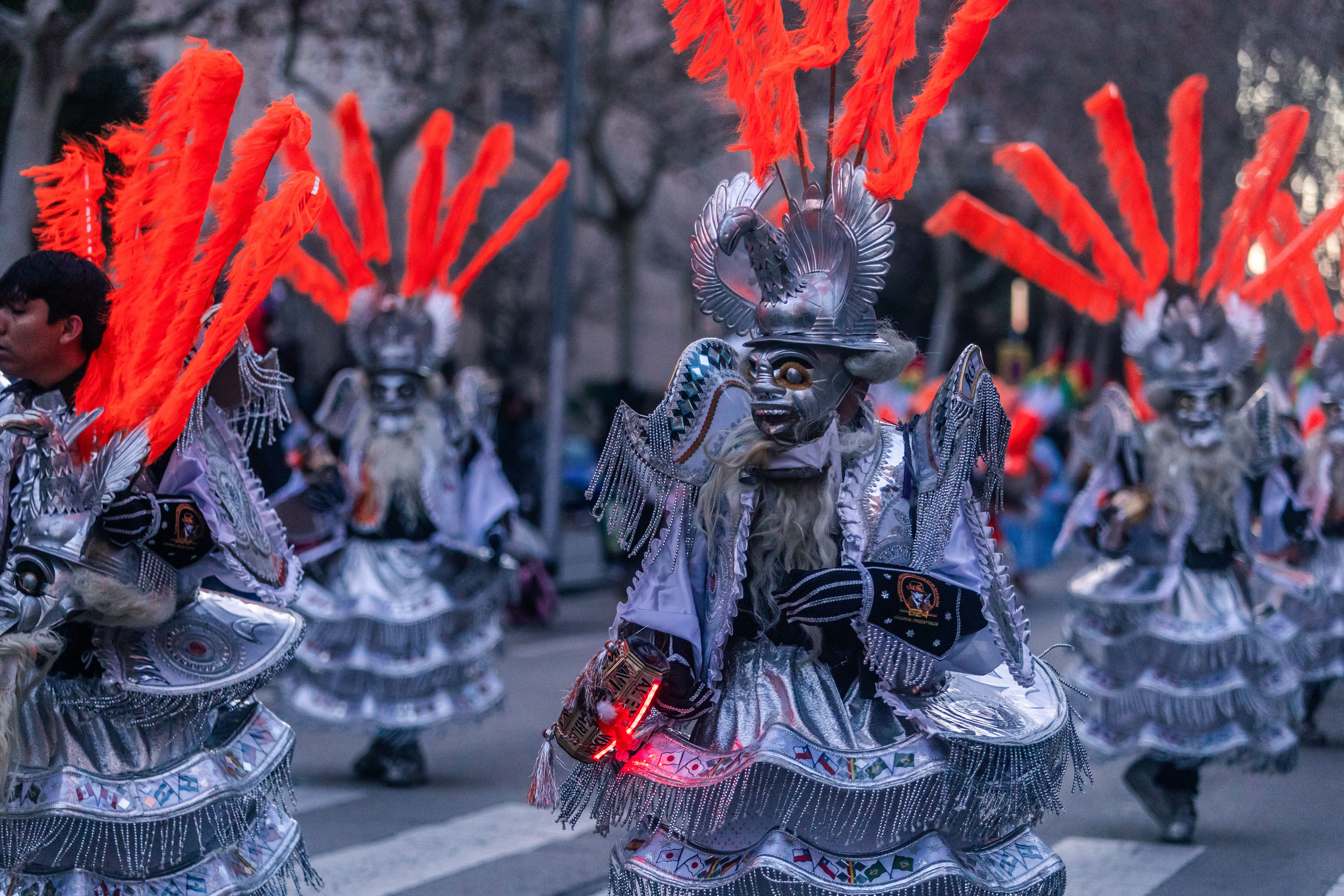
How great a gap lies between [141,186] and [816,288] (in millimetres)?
1582

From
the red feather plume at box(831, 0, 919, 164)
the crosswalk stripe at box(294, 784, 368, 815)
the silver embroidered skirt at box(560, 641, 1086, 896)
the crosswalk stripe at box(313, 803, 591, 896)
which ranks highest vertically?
the red feather plume at box(831, 0, 919, 164)

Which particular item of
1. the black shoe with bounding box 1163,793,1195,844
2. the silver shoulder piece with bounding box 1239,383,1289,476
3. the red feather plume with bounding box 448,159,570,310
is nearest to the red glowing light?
the black shoe with bounding box 1163,793,1195,844

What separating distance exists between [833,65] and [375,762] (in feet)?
15.2

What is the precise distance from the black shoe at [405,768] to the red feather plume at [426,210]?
6.86 feet

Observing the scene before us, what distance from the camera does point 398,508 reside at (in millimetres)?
7270

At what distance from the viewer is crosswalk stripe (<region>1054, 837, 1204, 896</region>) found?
5.46 metres

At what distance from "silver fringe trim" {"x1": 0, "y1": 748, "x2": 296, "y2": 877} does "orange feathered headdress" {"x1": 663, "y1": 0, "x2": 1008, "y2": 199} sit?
6.11 feet

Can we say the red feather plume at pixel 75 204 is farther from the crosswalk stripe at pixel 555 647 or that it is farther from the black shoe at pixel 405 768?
the crosswalk stripe at pixel 555 647

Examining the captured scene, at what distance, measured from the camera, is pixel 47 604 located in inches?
124

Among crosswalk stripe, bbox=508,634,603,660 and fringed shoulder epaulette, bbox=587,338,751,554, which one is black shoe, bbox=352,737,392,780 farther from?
fringed shoulder epaulette, bbox=587,338,751,554

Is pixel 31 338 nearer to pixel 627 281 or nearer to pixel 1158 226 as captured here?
pixel 1158 226

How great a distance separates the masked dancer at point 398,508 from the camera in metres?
7.08

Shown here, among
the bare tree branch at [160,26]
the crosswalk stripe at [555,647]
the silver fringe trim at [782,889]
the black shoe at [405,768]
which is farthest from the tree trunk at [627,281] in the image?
the silver fringe trim at [782,889]

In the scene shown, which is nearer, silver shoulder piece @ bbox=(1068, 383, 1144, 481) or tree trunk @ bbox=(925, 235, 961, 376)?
silver shoulder piece @ bbox=(1068, 383, 1144, 481)
